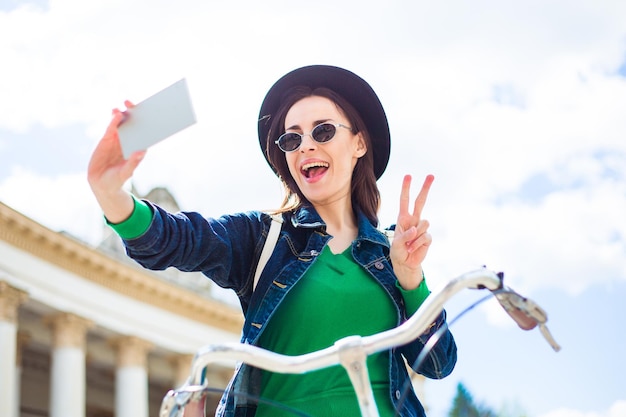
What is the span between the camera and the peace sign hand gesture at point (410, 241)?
2477 millimetres

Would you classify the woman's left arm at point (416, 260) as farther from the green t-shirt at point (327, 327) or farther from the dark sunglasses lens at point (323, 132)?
the dark sunglasses lens at point (323, 132)

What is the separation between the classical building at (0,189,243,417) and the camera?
805 inches

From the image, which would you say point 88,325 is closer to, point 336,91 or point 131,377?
point 131,377

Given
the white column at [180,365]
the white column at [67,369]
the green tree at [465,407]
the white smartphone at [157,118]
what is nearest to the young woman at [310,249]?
the white smartphone at [157,118]

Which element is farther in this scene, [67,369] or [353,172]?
[67,369]

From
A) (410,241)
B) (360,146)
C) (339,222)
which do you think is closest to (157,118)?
(410,241)

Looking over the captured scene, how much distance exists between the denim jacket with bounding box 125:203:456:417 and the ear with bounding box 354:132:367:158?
0.88 ft

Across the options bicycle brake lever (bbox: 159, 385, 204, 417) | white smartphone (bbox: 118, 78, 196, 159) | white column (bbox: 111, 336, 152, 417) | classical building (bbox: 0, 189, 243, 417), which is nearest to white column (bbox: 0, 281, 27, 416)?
classical building (bbox: 0, 189, 243, 417)

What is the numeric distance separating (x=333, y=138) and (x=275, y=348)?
0.63 m

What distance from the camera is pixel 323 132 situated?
2.71 m

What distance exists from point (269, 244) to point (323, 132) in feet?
1.20

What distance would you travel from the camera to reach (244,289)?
259 centimetres

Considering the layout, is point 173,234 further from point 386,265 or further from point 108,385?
point 108,385

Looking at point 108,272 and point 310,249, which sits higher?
point 108,272
